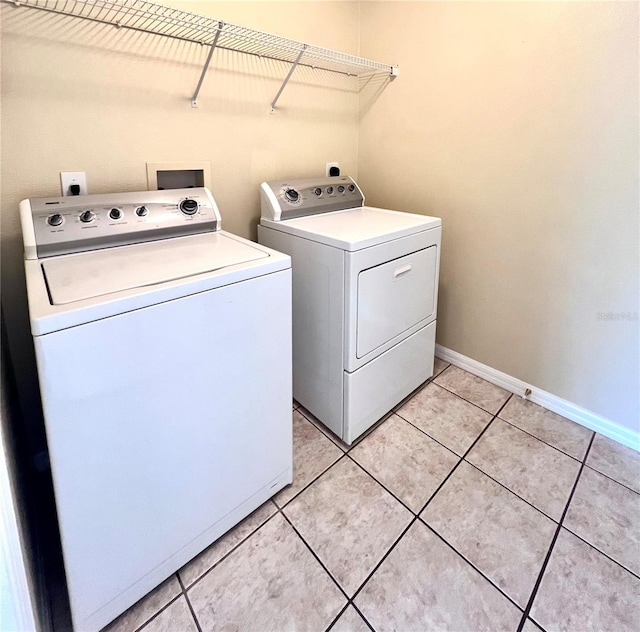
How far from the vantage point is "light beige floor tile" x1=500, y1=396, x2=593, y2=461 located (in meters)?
1.63

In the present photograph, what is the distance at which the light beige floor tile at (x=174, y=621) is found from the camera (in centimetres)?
103

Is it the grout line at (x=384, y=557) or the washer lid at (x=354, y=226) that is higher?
the washer lid at (x=354, y=226)

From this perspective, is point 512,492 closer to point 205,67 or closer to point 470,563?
point 470,563

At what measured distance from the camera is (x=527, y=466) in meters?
1.53

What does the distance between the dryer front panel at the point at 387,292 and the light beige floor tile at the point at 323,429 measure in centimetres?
36

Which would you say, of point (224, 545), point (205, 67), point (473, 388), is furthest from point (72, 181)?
point (473, 388)

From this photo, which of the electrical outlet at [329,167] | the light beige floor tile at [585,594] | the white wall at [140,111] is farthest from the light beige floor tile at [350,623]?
the electrical outlet at [329,167]

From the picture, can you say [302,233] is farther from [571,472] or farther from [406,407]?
[571,472]

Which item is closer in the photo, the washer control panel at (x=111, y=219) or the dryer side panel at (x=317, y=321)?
the washer control panel at (x=111, y=219)

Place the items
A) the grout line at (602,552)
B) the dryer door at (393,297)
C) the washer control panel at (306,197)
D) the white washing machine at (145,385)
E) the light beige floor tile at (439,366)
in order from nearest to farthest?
the white washing machine at (145,385) → the grout line at (602,552) → the dryer door at (393,297) → the washer control panel at (306,197) → the light beige floor tile at (439,366)

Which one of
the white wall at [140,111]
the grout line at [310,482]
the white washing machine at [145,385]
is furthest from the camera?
the grout line at [310,482]

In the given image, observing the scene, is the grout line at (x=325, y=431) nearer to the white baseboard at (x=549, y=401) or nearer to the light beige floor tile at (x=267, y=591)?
the light beige floor tile at (x=267, y=591)

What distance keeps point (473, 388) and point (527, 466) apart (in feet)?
1.75

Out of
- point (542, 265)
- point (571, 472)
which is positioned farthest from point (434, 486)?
point (542, 265)
